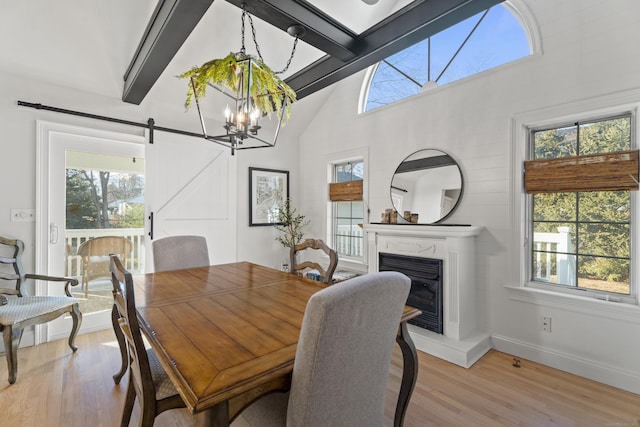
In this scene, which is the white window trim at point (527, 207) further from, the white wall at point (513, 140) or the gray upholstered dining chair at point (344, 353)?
the gray upholstered dining chair at point (344, 353)

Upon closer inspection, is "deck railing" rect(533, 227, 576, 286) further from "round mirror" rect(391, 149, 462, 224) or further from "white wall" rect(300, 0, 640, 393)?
"round mirror" rect(391, 149, 462, 224)

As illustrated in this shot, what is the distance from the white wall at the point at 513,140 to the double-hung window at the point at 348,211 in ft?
1.71

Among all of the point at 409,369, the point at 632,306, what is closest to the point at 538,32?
the point at 632,306

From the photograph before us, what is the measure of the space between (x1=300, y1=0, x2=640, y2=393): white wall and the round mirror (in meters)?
0.09

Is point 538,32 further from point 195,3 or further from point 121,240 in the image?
point 121,240

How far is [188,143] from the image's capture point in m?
3.66

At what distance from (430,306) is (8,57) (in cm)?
437

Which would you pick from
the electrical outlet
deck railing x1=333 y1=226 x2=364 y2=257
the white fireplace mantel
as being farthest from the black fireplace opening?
the electrical outlet

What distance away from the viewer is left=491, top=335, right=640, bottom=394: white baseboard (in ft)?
6.85

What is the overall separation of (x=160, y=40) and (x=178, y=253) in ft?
5.52

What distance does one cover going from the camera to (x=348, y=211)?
13.8 feet

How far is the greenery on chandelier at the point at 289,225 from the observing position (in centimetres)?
444

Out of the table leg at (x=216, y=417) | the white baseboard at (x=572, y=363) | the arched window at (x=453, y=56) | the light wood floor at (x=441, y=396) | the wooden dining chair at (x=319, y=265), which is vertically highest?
the arched window at (x=453, y=56)

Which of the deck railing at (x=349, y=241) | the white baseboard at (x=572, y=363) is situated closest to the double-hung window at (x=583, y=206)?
the white baseboard at (x=572, y=363)
